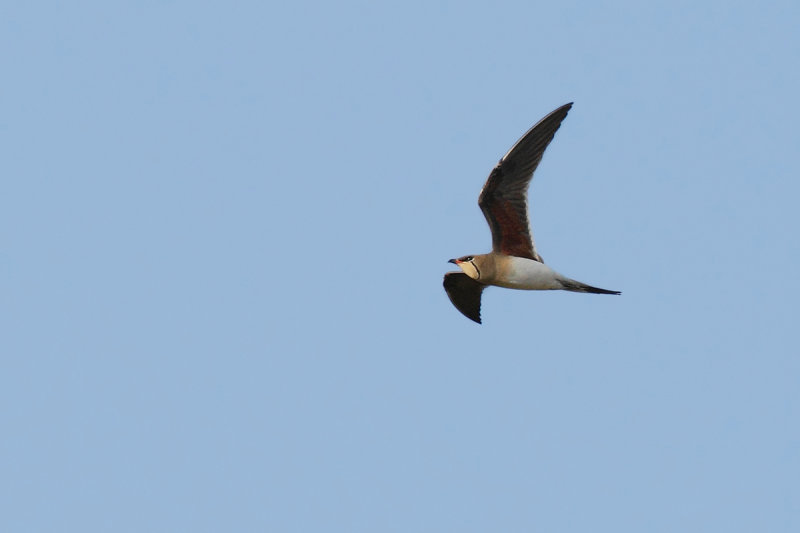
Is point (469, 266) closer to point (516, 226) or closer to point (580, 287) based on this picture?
point (516, 226)

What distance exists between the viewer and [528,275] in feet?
50.7

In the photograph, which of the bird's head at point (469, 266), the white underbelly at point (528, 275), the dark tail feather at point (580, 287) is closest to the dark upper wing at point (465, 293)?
the bird's head at point (469, 266)

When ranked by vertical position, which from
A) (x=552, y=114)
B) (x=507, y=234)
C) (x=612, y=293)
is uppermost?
(x=552, y=114)

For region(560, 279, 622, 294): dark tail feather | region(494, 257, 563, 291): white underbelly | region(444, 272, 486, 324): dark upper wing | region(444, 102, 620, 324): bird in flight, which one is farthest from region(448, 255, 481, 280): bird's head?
region(560, 279, 622, 294): dark tail feather

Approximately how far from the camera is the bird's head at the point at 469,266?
16.0 metres

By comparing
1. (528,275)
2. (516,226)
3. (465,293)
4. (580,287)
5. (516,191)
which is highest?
(516,191)

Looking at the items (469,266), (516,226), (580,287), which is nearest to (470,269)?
(469,266)

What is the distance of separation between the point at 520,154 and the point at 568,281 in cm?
161

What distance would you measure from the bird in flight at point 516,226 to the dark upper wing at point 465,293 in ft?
3.39

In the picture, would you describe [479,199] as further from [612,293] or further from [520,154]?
[612,293]

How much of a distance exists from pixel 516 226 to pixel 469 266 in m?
0.88

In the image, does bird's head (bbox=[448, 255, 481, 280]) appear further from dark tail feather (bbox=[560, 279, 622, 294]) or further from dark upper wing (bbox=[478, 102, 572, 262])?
dark tail feather (bbox=[560, 279, 622, 294])

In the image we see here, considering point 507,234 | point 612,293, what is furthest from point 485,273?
point 612,293

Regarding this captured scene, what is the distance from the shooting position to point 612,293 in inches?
601
